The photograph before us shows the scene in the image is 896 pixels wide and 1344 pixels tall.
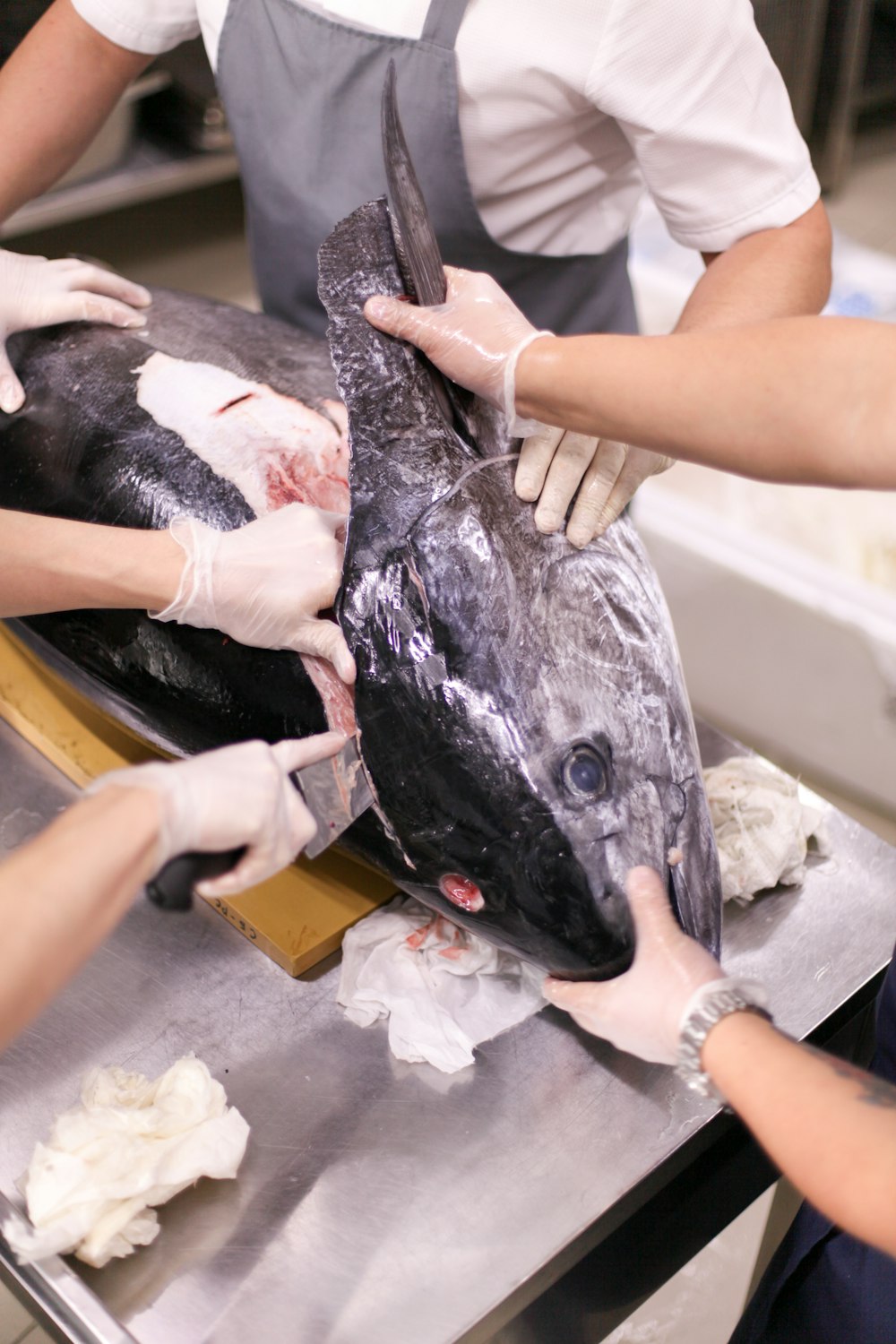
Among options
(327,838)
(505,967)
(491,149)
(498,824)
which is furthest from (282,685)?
(491,149)

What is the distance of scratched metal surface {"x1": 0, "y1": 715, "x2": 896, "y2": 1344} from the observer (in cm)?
166

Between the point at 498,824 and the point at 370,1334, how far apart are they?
2.24 ft

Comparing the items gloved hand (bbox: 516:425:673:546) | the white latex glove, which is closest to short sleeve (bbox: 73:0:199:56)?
the white latex glove

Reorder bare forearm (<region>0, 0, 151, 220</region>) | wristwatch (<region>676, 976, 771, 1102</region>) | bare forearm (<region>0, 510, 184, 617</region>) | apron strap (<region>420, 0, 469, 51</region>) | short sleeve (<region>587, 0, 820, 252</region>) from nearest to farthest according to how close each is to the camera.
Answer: wristwatch (<region>676, 976, 771, 1102</region>) < bare forearm (<region>0, 510, 184, 617</region>) < short sleeve (<region>587, 0, 820, 252</region>) < apron strap (<region>420, 0, 469, 51</region>) < bare forearm (<region>0, 0, 151, 220</region>)

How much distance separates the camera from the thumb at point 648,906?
1606 millimetres

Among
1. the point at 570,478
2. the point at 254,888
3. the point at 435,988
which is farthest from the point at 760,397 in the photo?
the point at 254,888

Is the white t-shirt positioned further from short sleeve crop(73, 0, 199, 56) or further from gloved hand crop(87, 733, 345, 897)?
gloved hand crop(87, 733, 345, 897)

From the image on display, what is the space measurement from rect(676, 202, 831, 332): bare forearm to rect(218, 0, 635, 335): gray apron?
1.25ft

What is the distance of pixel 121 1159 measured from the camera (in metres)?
1.64

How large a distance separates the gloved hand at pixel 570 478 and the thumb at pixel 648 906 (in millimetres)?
493

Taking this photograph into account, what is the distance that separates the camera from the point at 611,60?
1927mm

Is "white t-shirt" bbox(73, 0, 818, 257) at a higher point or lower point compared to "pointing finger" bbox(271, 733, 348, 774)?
higher

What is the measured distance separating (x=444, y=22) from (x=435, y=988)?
1566mm

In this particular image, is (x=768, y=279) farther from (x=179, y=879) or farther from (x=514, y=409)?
(x=179, y=879)
